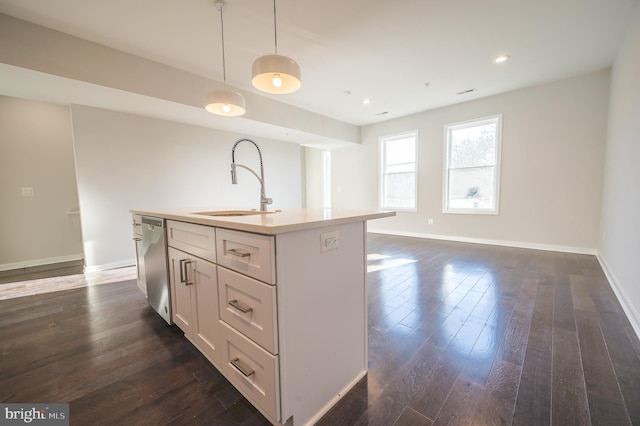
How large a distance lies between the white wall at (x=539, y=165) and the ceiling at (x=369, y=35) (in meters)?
0.42

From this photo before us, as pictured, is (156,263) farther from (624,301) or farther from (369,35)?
(624,301)

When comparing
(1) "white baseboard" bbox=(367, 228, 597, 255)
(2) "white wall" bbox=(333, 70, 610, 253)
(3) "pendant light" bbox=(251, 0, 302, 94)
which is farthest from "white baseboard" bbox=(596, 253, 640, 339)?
(3) "pendant light" bbox=(251, 0, 302, 94)

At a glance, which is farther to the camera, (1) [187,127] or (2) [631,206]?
(1) [187,127]

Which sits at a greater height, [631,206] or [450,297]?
[631,206]

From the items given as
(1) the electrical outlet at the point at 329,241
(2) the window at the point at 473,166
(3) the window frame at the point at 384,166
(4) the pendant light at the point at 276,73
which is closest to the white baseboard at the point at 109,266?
(4) the pendant light at the point at 276,73

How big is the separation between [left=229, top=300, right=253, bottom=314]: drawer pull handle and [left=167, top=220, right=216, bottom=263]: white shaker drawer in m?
0.26

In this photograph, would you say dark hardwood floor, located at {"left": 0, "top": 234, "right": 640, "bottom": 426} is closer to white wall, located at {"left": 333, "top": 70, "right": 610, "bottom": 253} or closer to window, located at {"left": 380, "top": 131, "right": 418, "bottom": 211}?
white wall, located at {"left": 333, "top": 70, "right": 610, "bottom": 253}

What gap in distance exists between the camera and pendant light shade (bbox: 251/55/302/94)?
1653 mm

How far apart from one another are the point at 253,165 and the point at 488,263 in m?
4.68

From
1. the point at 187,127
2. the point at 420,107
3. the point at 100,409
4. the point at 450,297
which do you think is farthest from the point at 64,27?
the point at 420,107

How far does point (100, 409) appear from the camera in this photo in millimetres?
1201

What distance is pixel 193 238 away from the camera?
57.4 inches

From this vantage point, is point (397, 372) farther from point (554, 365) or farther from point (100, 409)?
point (100, 409)

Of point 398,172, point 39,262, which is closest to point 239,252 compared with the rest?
point 39,262
